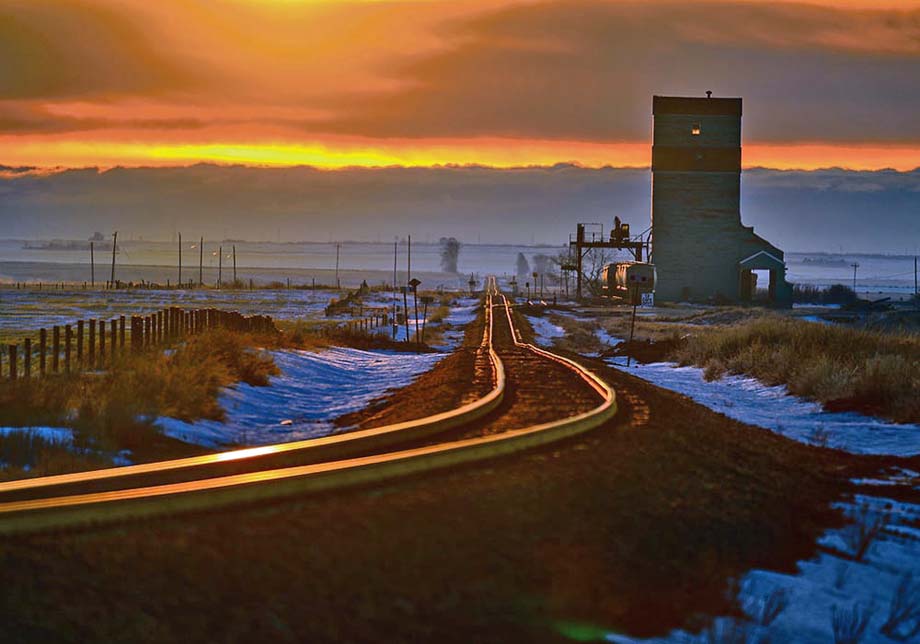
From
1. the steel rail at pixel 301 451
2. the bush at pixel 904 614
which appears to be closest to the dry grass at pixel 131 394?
the steel rail at pixel 301 451

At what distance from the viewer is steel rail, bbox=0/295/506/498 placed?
6.79 m

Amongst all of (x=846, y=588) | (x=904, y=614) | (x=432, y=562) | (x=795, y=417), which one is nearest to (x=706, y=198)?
(x=795, y=417)

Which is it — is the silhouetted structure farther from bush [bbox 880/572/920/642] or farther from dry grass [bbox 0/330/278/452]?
bush [bbox 880/572/920/642]

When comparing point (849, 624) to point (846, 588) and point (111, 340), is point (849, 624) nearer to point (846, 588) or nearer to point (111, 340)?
point (846, 588)

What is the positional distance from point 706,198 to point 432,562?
7671cm

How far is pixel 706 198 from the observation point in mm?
79312

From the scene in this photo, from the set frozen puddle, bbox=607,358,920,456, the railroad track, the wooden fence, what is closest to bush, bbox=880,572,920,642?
the railroad track

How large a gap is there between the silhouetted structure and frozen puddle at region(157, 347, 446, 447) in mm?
54104

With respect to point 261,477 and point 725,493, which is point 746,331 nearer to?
point 725,493

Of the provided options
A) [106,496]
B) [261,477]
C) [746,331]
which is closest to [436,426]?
[261,477]

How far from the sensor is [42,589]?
476 centimetres

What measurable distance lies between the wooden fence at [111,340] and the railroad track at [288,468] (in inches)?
324

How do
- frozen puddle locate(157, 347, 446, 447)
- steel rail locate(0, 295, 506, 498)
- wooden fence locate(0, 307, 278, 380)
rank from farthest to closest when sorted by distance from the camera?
wooden fence locate(0, 307, 278, 380) → frozen puddle locate(157, 347, 446, 447) → steel rail locate(0, 295, 506, 498)

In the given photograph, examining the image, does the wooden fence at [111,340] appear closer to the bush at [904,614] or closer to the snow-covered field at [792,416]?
the snow-covered field at [792,416]
